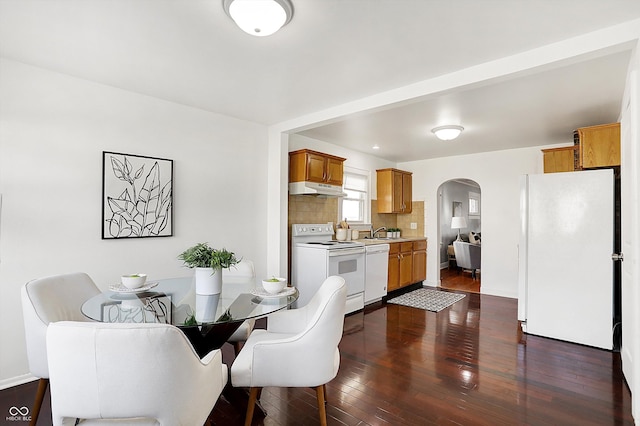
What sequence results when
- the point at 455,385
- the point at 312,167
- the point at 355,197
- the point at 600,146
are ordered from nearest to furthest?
the point at 455,385, the point at 600,146, the point at 312,167, the point at 355,197

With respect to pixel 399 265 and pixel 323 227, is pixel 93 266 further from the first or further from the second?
pixel 399 265

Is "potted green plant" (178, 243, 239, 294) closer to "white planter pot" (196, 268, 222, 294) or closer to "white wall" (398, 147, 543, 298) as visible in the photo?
"white planter pot" (196, 268, 222, 294)

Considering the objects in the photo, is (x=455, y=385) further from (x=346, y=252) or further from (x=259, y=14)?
(x=259, y=14)

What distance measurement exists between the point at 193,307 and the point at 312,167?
2.92 m

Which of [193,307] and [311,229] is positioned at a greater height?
[311,229]

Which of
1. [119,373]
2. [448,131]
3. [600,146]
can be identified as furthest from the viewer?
[448,131]

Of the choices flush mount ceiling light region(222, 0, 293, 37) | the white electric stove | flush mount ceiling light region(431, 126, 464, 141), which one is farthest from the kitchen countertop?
Result: flush mount ceiling light region(222, 0, 293, 37)

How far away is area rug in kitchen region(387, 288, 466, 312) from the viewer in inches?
192

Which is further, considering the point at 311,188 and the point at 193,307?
the point at 311,188

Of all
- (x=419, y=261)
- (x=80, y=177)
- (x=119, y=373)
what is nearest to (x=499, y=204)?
(x=419, y=261)

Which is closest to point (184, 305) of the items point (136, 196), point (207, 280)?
point (207, 280)

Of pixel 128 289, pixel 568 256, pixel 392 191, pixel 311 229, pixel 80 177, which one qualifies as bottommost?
pixel 128 289

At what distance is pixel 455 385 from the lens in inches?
100

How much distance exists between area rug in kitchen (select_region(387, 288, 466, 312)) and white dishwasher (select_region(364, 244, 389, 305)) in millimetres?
321
